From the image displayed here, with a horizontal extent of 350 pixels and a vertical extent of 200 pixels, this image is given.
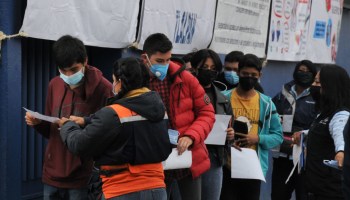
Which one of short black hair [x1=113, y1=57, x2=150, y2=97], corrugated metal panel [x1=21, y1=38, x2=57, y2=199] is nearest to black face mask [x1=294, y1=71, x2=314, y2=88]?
corrugated metal panel [x1=21, y1=38, x2=57, y2=199]

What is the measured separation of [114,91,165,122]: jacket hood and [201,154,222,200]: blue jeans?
4.81ft

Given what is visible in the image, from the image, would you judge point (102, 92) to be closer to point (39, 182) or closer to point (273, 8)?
point (39, 182)

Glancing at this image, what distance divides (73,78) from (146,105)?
2.22 ft

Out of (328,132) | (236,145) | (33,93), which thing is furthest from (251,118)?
(33,93)

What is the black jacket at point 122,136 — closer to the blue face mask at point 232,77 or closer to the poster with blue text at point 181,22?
the poster with blue text at point 181,22

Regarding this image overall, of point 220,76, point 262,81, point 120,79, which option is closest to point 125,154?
point 120,79

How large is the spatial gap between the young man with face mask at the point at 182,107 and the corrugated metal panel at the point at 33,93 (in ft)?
3.55

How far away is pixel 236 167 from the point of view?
5.32 meters

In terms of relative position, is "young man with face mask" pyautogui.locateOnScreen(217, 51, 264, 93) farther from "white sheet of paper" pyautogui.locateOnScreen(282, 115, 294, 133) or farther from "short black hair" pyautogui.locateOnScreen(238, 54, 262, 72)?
"white sheet of paper" pyautogui.locateOnScreen(282, 115, 294, 133)

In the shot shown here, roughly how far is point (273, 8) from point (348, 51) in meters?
4.11

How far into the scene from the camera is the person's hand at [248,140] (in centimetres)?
547

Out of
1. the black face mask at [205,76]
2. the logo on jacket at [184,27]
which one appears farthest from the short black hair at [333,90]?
the logo on jacket at [184,27]

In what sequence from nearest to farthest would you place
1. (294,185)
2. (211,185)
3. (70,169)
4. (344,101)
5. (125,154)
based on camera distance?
(125,154) → (70,169) → (344,101) → (211,185) → (294,185)

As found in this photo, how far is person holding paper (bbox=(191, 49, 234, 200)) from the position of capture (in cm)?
503
